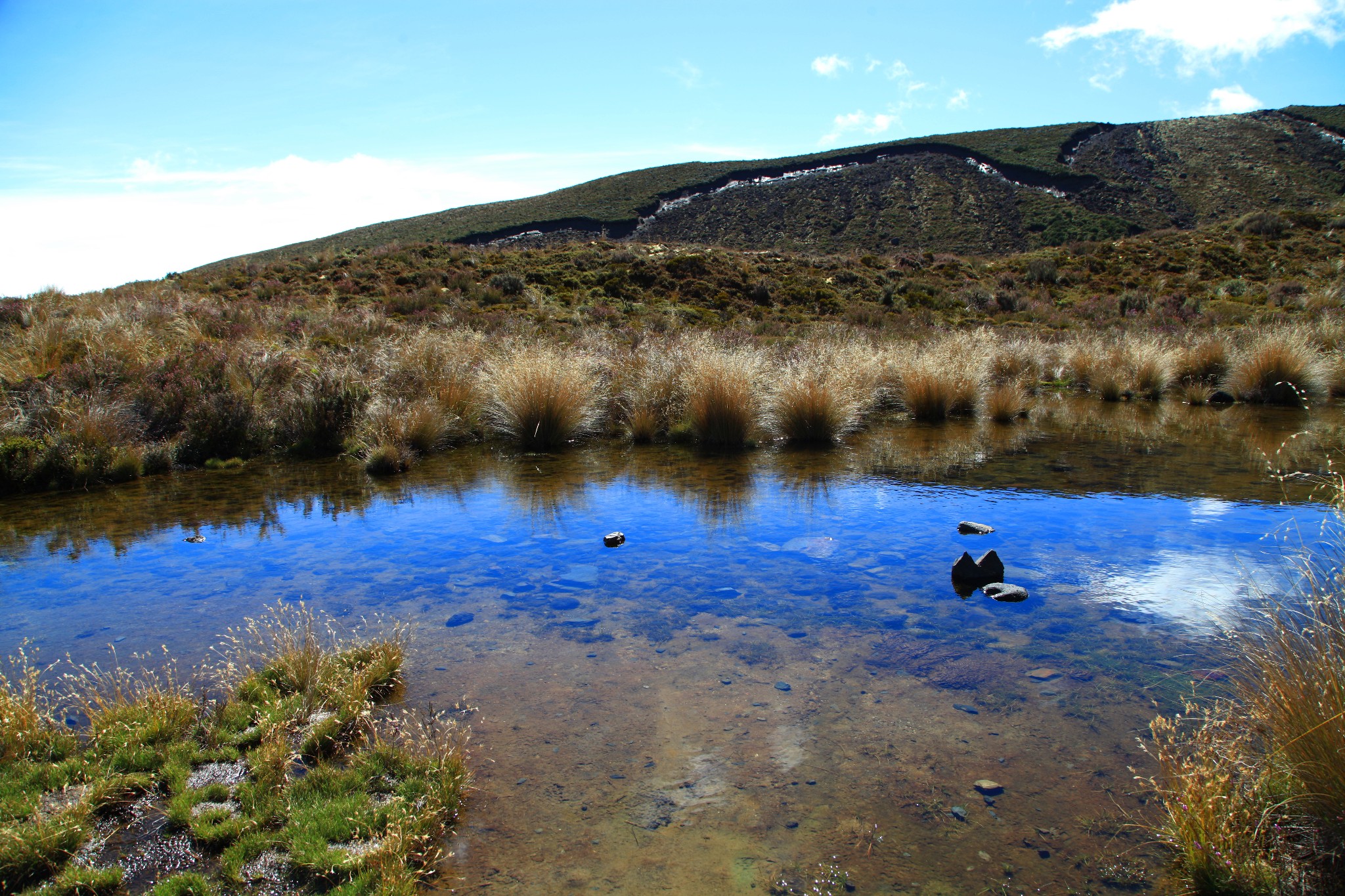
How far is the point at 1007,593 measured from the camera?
4812 millimetres

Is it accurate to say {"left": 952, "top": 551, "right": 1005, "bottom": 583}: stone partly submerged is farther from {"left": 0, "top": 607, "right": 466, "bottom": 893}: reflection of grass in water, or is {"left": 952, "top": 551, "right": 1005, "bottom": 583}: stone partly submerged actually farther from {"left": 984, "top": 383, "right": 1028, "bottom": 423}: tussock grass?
{"left": 984, "top": 383, "right": 1028, "bottom": 423}: tussock grass

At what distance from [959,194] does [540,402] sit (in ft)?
173

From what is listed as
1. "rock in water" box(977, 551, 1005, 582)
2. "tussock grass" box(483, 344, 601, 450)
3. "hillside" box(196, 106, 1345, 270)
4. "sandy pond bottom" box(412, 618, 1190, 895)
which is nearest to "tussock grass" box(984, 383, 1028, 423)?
"tussock grass" box(483, 344, 601, 450)

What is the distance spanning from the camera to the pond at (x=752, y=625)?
2.78 m

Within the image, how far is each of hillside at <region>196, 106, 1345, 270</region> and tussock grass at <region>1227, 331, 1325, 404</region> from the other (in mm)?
34704

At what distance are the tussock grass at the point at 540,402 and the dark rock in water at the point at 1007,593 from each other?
24.2 feet

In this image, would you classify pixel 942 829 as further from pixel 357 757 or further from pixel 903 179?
pixel 903 179

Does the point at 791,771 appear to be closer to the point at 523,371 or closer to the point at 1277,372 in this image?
the point at 523,371

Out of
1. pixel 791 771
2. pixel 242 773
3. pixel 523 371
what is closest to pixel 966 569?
pixel 791 771

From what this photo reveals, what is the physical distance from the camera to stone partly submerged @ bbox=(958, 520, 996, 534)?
625 centimetres

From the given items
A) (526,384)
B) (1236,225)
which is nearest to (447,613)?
(526,384)

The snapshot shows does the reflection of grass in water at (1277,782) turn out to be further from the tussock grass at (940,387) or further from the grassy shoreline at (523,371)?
the tussock grass at (940,387)

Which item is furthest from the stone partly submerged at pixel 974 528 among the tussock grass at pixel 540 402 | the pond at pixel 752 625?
the tussock grass at pixel 540 402

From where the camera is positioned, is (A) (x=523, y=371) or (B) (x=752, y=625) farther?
(A) (x=523, y=371)
